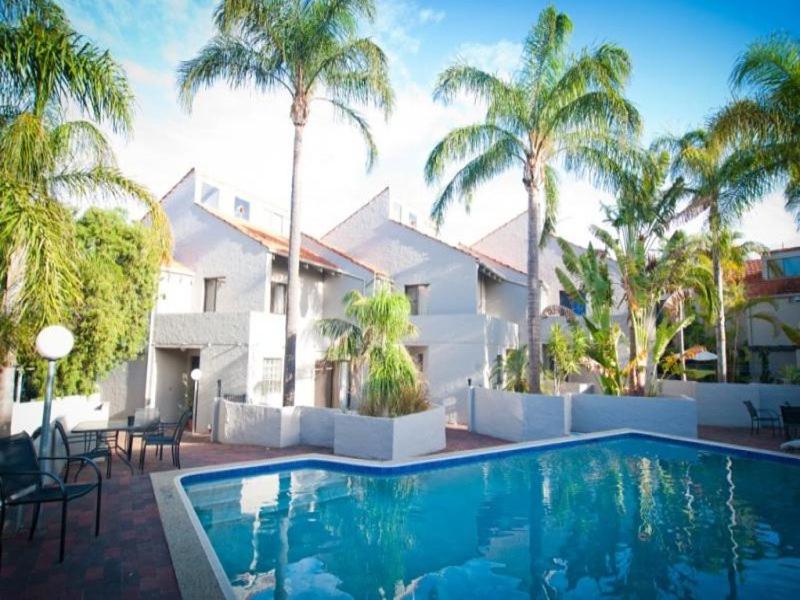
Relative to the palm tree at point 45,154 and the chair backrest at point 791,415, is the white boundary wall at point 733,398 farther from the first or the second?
the palm tree at point 45,154

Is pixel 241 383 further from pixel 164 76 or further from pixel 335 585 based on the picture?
pixel 335 585

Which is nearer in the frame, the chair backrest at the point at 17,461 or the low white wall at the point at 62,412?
the chair backrest at the point at 17,461

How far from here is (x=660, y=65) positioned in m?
15.8

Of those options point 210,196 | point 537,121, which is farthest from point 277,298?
point 537,121

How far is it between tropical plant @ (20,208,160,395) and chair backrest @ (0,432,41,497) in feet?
20.7

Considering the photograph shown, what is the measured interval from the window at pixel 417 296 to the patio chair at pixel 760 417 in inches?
523

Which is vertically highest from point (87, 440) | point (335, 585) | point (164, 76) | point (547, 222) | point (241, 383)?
point (164, 76)

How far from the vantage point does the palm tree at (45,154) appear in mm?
7344

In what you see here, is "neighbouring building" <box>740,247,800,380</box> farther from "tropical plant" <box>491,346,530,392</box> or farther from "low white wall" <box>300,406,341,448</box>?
Result: "low white wall" <box>300,406,341,448</box>

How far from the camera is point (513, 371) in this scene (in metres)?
19.5

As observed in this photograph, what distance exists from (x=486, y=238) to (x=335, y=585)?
83.5ft

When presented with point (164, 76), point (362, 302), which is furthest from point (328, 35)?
point (362, 302)

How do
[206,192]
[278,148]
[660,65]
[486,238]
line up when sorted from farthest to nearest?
1. [486,238]
2. [206,192]
3. [278,148]
4. [660,65]

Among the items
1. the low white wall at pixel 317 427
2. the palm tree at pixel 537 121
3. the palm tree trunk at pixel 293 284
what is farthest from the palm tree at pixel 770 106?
the low white wall at pixel 317 427
